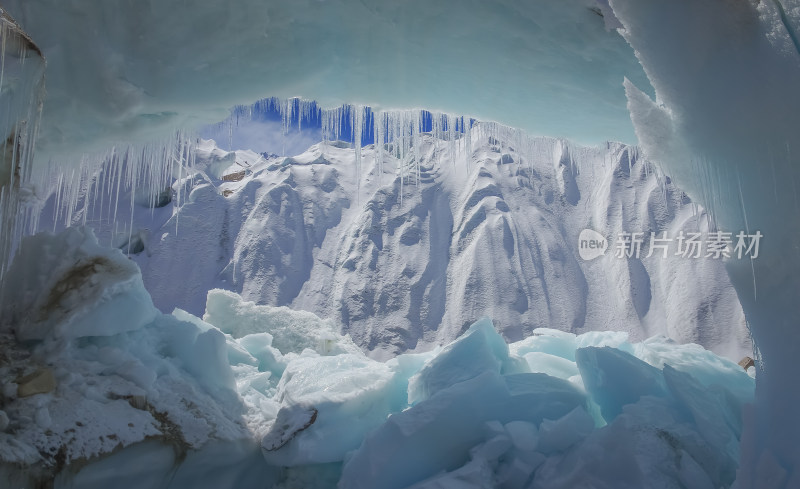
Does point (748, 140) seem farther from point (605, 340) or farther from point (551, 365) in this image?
point (605, 340)

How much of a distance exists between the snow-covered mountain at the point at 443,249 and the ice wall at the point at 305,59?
1002 centimetres

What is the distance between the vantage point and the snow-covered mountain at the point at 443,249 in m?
15.8

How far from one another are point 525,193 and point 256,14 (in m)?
15.9

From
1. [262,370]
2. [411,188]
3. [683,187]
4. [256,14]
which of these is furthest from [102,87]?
[411,188]

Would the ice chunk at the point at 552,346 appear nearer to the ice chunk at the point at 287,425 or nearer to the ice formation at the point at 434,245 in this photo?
the ice chunk at the point at 287,425

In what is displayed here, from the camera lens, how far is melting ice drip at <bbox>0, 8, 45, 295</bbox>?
3.12m

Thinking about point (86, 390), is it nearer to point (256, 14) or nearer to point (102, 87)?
point (102, 87)

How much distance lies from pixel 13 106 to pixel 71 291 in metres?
1.28

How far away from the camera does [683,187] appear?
10.9 ft

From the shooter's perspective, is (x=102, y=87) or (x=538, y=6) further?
(x=102, y=87)

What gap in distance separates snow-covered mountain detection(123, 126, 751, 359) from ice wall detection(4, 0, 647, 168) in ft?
32.9

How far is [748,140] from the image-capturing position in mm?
2809

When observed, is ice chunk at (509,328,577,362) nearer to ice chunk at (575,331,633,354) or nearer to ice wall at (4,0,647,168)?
ice chunk at (575,331,633,354)

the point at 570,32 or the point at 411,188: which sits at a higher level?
the point at 411,188
